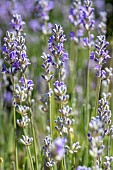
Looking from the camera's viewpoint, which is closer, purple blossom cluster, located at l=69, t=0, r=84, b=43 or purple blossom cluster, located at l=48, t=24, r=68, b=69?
purple blossom cluster, located at l=48, t=24, r=68, b=69

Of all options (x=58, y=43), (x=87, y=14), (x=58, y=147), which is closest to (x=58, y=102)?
(x=58, y=43)

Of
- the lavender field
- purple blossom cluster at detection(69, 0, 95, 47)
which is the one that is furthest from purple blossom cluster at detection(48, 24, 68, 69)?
purple blossom cluster at detection(69, 0, 95, 47)

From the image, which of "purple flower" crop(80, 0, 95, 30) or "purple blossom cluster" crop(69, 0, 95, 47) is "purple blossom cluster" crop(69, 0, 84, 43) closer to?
"purple blossom cluster" crop(69, 0, 95, 47)

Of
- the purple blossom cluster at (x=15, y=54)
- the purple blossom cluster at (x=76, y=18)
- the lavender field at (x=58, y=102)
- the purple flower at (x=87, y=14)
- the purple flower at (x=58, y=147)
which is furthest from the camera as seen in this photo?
the purple blossom cluster at (x=76, y=18)

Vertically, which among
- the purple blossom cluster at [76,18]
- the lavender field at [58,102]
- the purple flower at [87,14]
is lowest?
the lavender field at [58,102]

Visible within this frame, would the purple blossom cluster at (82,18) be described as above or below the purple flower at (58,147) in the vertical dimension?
above

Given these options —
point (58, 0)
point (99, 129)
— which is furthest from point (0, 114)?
point (58, 0)

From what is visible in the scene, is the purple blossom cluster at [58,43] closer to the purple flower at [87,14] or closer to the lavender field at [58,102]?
the lavender field at [58,102]

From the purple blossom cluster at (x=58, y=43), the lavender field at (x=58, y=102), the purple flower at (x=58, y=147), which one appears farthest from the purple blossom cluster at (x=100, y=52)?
the purple flower at (x=58, y=147)

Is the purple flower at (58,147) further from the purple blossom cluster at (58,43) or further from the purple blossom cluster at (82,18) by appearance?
the purple blossom cluster at (82,18)

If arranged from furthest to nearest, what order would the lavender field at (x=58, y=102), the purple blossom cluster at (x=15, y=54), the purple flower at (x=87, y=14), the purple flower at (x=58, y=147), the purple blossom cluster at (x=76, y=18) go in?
1. the purple blossom cluster at (x=76, y=18)
2. the purple flower at (x=87, y=14)
3. the purple blossom cluster at (x=15, y=54)
4. the lavender field at (x=58, y=102)
5. the purple flower at (x=58, y=147)

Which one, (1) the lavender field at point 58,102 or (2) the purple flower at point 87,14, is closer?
(1) the lavender field at point 58,102

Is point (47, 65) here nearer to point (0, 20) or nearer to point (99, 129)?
point (99, 129)
